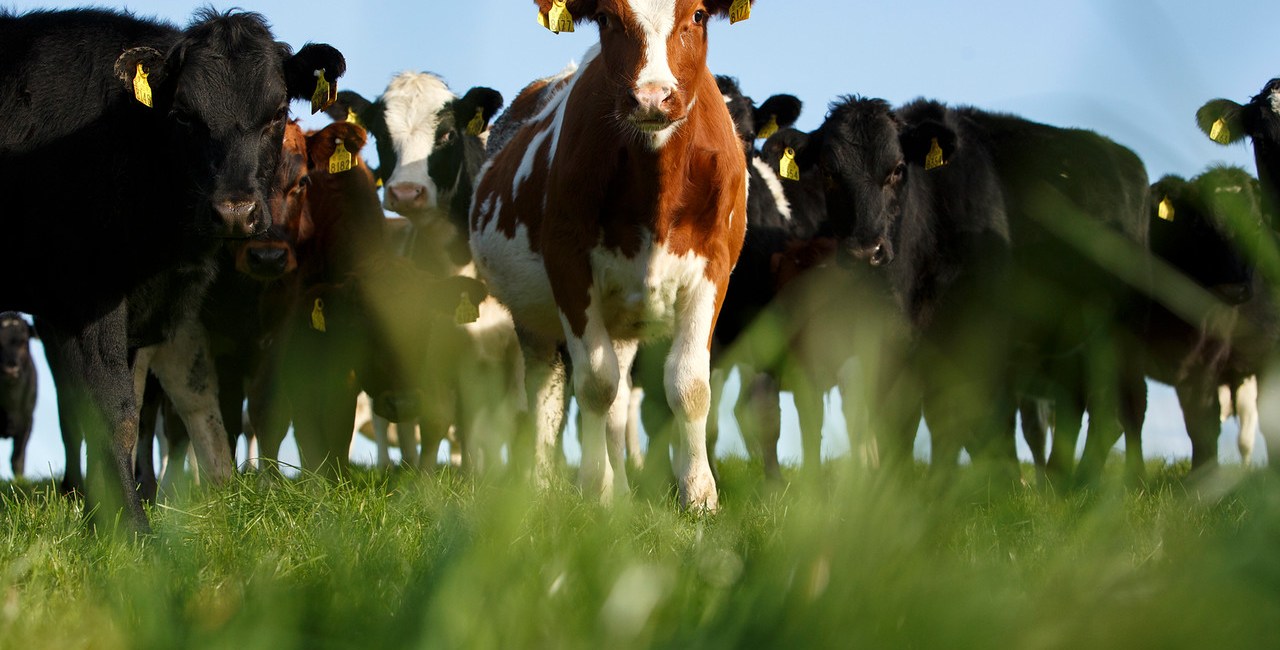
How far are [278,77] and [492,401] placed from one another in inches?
115

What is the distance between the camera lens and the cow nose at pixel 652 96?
Result: 5341 mm

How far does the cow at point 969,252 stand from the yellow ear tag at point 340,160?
9.14 feet

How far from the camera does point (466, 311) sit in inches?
340

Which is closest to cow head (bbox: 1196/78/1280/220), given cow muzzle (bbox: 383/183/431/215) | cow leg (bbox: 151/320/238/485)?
cow muzzle (bbox: 383/183/431/215)

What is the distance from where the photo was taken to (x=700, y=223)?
605cm

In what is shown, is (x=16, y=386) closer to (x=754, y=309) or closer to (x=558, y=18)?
(x=754, y=309)

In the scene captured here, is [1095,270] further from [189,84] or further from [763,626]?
[763,626]

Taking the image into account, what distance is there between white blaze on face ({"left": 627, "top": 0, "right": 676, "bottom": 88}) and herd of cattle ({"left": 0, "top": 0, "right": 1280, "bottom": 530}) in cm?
1

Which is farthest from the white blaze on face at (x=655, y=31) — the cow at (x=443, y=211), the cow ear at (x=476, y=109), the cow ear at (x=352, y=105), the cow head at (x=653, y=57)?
the cow ear at (x=352, y=105)

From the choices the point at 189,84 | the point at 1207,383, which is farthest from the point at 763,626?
the point at 1207,383

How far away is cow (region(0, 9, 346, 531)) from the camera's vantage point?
18.2 feet

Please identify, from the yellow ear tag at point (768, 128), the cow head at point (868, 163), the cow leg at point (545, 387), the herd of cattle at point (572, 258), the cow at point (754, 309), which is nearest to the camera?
the herd of cattle at point (572, 258)

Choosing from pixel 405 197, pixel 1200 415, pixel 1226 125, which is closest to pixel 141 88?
pixel 405 197

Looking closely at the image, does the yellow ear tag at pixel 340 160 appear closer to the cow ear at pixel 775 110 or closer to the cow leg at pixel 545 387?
the cow leg at pixel 545 387
